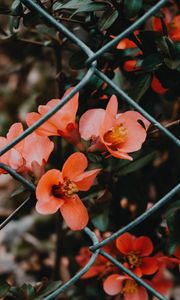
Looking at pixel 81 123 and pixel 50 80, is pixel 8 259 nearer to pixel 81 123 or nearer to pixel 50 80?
pixel 50 80

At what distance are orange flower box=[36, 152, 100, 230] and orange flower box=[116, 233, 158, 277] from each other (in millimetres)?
271

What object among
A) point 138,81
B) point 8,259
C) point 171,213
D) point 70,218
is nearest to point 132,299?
point 171,213

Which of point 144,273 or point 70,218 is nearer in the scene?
point 70,218

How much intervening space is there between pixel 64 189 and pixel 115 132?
14 centimetres

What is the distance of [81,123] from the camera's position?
956mm

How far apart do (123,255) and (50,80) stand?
149cm

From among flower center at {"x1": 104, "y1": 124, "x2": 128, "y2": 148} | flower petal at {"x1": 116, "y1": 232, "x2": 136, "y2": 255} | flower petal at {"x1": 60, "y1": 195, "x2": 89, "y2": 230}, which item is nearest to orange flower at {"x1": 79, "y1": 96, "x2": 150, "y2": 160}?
flower center at {"x1": 104, "y1": 124, "x2": 128, "y2": 148}

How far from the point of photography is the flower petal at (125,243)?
115cm

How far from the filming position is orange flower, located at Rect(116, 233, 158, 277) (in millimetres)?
1154

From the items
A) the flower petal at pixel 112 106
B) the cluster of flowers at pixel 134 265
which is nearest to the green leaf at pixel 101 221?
the cluster of flowers at pixel 134 265

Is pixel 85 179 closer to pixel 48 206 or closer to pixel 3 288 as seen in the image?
pixel 48 206

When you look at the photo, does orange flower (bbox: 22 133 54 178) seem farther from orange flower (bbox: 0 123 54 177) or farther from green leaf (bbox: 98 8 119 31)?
green leaf (bbox: 98 8 119 31)

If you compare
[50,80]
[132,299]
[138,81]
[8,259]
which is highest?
[138,81]

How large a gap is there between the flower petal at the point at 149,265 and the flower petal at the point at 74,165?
0.35 metres
